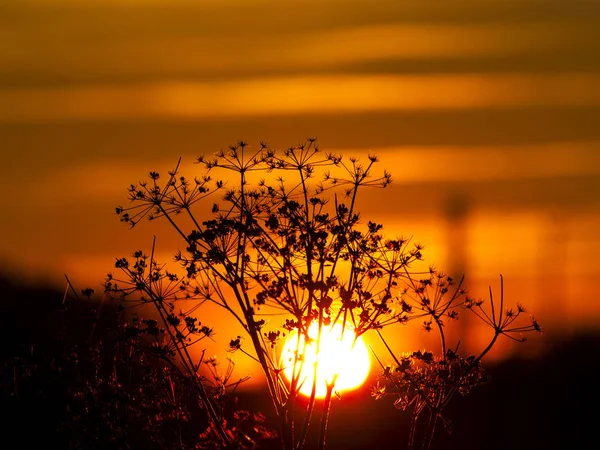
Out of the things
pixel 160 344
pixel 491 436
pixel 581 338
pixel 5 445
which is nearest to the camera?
pixel 160 344

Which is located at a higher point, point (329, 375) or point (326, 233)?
point (326, 233)

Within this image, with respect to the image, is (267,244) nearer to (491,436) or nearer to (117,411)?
(117,411)

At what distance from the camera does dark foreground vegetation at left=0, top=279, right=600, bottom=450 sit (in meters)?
12.3

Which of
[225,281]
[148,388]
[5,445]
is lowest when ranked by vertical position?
[5,445]

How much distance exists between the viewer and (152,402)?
12.3 metres

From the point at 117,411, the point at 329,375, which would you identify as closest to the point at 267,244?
the point at 329,375

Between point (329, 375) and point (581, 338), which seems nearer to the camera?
point (329, 375)

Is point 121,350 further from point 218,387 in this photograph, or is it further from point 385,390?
point 385,390

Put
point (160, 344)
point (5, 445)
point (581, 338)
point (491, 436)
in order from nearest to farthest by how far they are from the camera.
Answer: point (160, 344) → point (5, 445) → point (491, 436) → point (581, 338)

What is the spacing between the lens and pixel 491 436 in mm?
49156

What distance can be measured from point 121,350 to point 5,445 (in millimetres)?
2905

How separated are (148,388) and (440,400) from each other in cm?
333

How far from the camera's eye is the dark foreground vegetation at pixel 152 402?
1229 centimetres

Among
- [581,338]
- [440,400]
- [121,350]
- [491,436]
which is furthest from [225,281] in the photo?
[581,338]
